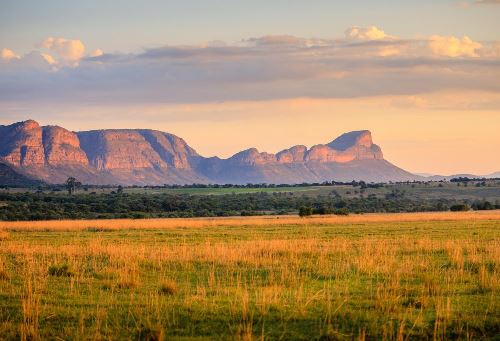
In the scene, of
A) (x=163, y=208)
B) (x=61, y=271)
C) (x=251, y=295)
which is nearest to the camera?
(x=251, y=295)

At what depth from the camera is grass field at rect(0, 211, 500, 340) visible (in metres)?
12.3

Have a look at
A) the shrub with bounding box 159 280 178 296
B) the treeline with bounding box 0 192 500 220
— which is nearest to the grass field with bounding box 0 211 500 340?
the shrub with bounding box 159 280 178 296

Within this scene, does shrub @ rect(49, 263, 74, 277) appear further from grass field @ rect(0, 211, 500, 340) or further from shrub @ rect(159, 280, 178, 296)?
shrub @ rect(159, 280, 178, 296)

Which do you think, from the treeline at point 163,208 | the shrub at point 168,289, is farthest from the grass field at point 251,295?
the treeline at point 163,208

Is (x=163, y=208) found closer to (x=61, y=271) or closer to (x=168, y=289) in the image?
(x=61, y=271)

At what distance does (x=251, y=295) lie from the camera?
15391mm

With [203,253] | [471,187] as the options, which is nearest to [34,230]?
[203,253]

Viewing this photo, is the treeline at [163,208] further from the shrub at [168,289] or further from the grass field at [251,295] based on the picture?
the shrub at [168,289]

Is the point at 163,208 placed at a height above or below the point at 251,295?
below

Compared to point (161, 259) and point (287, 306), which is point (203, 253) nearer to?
point (161, 259)

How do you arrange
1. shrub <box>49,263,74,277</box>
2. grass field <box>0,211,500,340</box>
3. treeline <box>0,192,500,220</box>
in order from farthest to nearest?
treeline <box>0,192,500,220</box>
shrub <box>49,263,74,277</box>
grass field <box>0,211,500,340</box>

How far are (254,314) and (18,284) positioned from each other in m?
7.28

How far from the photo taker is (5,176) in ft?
634

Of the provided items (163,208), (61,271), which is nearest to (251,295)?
(61,271)
